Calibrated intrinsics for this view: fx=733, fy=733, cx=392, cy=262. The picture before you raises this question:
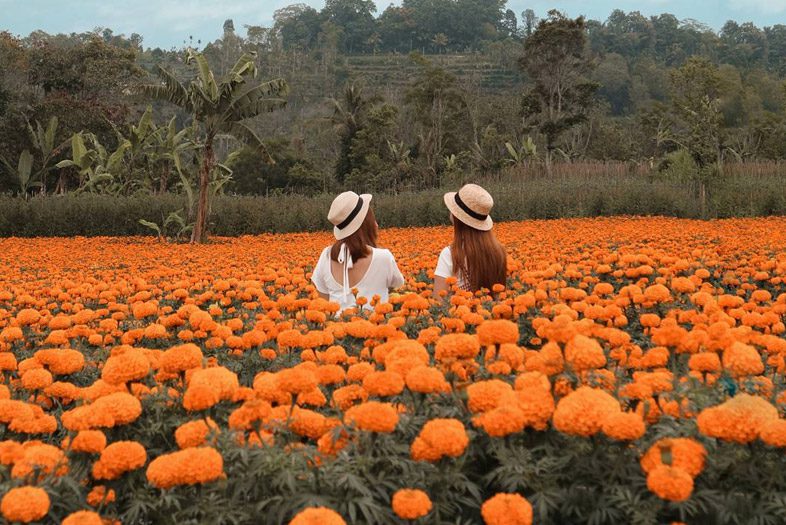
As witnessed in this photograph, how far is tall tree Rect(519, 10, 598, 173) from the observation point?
44.8m

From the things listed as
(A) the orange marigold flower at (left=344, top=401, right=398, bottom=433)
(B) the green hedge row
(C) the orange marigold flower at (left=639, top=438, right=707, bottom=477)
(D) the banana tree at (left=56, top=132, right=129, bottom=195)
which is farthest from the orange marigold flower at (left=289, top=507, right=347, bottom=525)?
(D) the banana tree at (left=56, top=132, right=129, bottom=195)

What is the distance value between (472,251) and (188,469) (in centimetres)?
385

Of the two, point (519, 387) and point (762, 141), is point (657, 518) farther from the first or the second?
point (762, 141)

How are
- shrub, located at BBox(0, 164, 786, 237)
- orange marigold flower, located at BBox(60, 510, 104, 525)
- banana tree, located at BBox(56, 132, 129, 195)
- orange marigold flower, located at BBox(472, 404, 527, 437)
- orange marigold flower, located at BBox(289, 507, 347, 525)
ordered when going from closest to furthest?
1. orange marigold flower, located at BBox(289, 507, 347, 525)
2. orange marigold flower, located at BBox(60, 510, 104, 525)
3. orange marigold flower, located at BBox(472, 404, 527, 437)
4. shrub, located at BBox(0, 164, 786, 237)
5. banana tree, located at BBox(56, 132, 129, 195)

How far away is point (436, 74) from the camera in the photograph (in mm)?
46500

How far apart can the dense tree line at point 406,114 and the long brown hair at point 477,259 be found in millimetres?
12862

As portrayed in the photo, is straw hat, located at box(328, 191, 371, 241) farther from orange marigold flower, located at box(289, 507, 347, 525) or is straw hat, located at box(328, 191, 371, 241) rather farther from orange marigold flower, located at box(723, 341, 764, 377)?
orange marigold flower, located at box(289, 507, 347, 525)

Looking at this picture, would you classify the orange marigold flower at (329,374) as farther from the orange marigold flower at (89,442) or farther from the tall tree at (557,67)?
the tall tree at (557,67)

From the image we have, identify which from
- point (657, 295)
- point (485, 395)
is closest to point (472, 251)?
point (657, 295)

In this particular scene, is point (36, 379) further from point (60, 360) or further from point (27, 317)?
point (27, 317)

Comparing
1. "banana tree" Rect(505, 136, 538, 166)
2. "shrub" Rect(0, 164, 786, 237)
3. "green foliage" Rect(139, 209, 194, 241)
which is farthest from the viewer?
"banana tree" Rect(505, 136, 538, 166)

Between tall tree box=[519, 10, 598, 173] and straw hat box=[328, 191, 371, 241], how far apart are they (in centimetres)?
4060

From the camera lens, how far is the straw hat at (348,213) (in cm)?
512

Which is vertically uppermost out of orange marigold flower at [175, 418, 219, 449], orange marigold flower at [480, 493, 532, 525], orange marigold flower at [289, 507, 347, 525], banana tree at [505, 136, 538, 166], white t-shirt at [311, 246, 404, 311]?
orange marigold flower at [289, 507, 347, 525]
